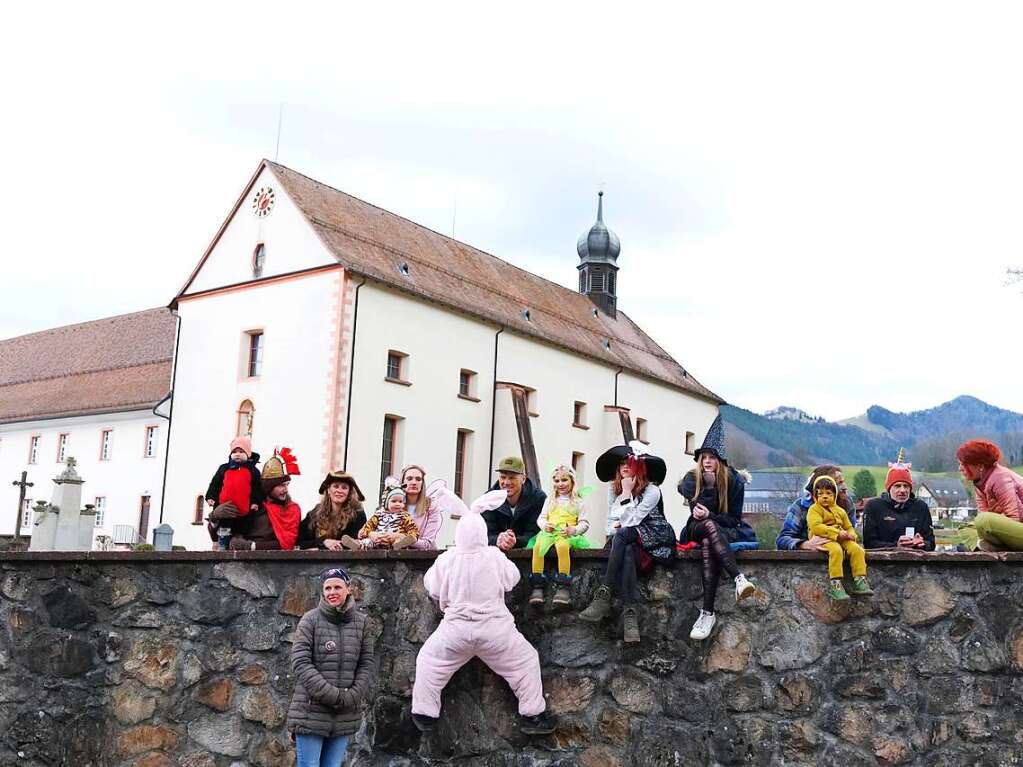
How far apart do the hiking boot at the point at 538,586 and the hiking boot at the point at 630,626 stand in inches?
19.5

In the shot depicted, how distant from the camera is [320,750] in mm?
6086

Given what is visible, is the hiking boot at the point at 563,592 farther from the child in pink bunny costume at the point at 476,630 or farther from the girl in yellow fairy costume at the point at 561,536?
the child in pink bunny costume at the point at 476,630

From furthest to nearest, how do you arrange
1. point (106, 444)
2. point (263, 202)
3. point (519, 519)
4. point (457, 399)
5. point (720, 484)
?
1. point (106, 444)
2. point (457, 399)
3. point (263, 202)
4. point (519, 519)
5. point (720, 484)

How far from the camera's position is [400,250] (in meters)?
36.8

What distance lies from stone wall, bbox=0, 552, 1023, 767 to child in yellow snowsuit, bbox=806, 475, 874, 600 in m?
0.12

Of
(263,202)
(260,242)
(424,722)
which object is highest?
(263,202)

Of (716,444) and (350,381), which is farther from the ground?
(350,381)

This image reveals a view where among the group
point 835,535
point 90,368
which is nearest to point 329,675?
point 835,535

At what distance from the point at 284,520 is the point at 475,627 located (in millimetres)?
2339

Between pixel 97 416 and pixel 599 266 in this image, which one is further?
pixel 599 266

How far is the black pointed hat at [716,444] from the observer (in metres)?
6.62

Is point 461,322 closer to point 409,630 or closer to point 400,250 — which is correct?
point 400,250

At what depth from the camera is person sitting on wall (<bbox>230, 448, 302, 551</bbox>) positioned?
7754 mm

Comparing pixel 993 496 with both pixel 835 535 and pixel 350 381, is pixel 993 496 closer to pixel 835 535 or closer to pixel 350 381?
pixel 835 535
